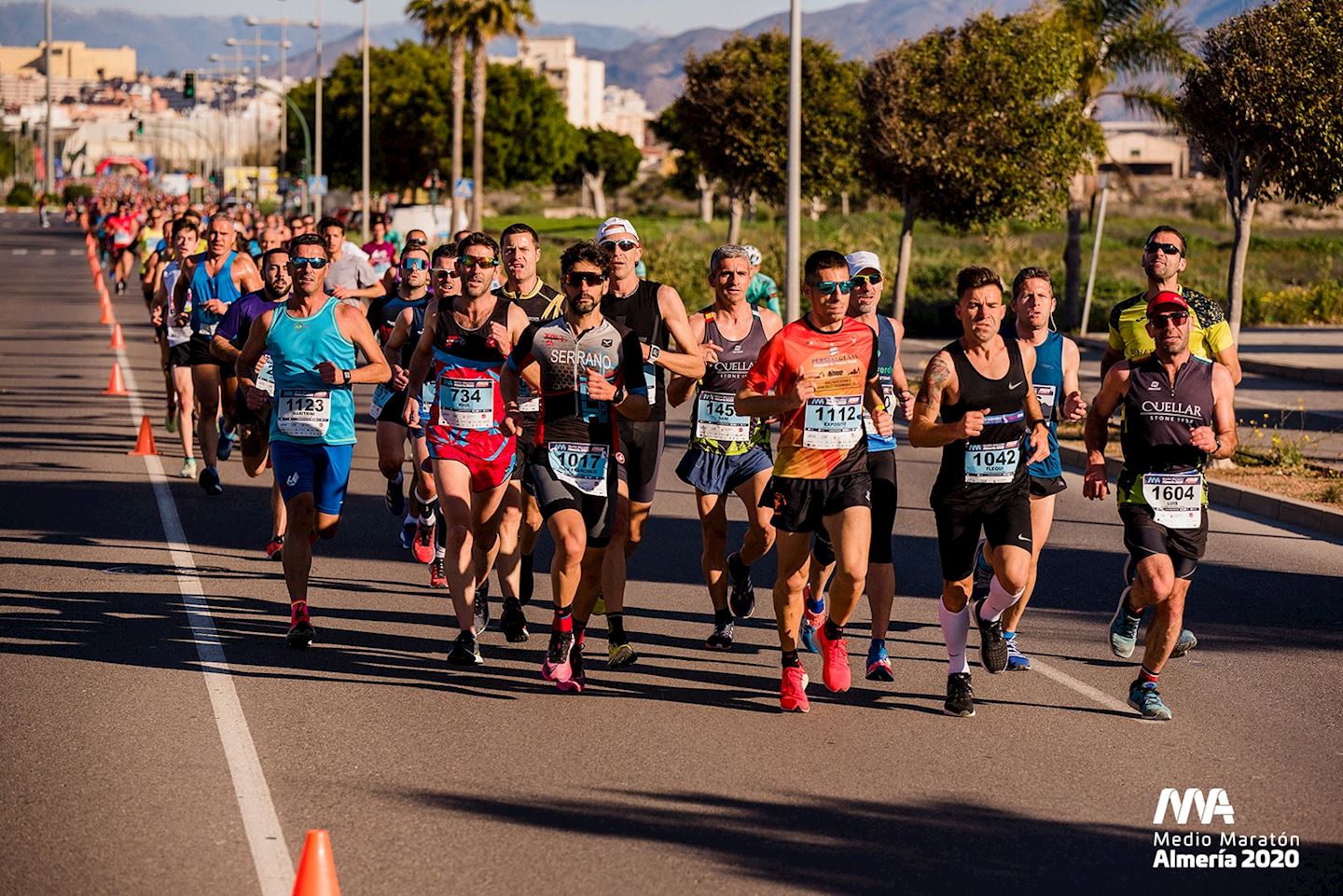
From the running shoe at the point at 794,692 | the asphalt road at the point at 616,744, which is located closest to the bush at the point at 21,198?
the asphalt road at the point at 616,744

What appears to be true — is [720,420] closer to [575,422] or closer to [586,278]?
[575,422]

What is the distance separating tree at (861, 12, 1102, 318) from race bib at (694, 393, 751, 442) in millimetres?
17546

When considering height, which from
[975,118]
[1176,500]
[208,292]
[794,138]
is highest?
[975,118]

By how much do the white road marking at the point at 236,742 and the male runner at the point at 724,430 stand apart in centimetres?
239

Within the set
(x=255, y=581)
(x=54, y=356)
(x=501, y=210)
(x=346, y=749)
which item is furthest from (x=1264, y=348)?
(x=501, y=210)

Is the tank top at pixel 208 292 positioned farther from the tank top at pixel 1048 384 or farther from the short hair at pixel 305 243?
the tank top at pixel 1048 384

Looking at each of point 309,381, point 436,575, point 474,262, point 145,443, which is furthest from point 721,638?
point 145,443

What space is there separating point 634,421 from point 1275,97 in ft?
33.6

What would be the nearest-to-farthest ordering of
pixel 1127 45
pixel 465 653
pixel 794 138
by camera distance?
pixel 465 653, pixel 794 138, pixel 1127 45

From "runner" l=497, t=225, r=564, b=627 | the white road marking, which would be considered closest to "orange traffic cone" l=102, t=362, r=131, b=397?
the white road marking

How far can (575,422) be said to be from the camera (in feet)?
26.4

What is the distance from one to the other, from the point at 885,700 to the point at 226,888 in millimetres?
3380

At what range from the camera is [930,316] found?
1384 inches

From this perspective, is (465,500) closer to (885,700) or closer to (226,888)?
(885,700)
